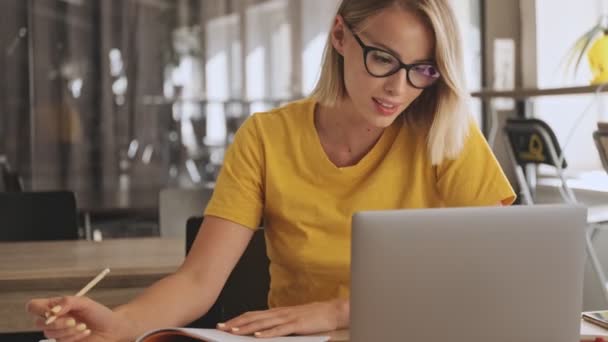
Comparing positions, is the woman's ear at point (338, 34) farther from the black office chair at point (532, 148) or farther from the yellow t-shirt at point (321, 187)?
the black office chair at point (532, 148)

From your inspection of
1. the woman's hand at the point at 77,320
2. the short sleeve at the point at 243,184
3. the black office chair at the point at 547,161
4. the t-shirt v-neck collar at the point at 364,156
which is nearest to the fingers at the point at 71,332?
the woman's hand at the point at 77,320

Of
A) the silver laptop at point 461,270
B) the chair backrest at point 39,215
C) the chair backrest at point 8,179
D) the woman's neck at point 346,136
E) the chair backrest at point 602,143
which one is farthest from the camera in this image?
the chair backrest at point 8,179

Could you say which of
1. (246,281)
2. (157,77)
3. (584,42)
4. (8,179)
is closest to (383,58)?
(246,281)

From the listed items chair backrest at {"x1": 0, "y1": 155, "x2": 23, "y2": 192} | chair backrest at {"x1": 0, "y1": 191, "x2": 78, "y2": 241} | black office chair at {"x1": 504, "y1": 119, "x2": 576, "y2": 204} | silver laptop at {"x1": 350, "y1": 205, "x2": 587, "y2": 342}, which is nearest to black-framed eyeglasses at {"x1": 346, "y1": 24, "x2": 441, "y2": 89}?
silver laptop at {"x1": 350, "y1": 205, "x2": 587, "y2": 342}

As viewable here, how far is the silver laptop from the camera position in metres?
1.22

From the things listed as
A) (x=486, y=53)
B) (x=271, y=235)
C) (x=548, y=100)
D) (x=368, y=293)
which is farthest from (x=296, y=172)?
(x=486, y=53)

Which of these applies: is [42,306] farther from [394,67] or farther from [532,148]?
[532,148]

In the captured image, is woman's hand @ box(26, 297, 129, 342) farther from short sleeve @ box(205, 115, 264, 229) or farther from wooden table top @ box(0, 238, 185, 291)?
wooden table top @ box(0, 238, 185, 291)

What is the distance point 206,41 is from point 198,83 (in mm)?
272

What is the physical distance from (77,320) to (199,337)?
255mm

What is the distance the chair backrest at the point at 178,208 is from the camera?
332 centimetres

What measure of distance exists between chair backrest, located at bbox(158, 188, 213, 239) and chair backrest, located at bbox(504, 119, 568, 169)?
75.7 inches

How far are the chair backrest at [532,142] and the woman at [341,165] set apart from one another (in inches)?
110

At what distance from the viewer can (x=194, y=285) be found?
1.74m
